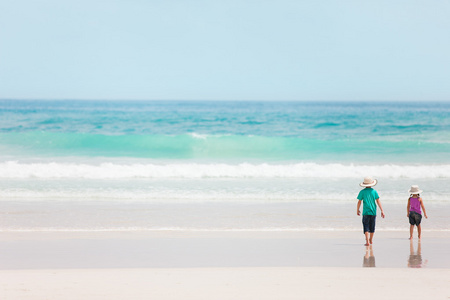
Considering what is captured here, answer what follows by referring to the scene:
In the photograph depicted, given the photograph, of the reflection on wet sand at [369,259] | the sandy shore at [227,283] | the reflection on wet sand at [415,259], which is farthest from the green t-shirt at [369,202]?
the sandy shore at [227,283]

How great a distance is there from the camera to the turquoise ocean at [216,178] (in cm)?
1023

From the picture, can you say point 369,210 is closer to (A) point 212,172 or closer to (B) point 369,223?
(B) point 369,223

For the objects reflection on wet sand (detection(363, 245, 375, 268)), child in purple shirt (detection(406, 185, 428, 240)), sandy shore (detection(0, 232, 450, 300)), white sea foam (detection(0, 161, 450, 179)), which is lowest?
reflection on wet sand (detection(363, 245, 375, 268))

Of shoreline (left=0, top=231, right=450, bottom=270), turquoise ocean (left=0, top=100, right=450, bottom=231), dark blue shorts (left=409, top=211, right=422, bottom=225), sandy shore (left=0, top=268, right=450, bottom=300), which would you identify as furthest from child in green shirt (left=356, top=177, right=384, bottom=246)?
sandy shore (left=0, top=268, right=450, bottom=300)

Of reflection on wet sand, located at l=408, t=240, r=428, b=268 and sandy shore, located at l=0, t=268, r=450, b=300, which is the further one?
reflection on wet sand, located at l=408, t=240, r=428, b=268

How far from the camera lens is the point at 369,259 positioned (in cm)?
731

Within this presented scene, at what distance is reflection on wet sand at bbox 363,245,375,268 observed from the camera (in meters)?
6.96

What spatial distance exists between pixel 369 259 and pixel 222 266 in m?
2.15

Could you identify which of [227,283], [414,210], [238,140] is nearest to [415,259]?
[414,210]

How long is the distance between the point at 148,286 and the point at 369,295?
98.1 inches

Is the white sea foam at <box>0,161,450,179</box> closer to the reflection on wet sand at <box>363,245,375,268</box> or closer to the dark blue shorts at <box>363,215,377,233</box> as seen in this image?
the dark blue shorts at <box>363,215,377,233</box>

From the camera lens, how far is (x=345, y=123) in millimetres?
39531

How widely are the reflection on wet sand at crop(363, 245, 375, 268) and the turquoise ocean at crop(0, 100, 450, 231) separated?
1.65 metres

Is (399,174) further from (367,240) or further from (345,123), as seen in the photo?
(345,123)
